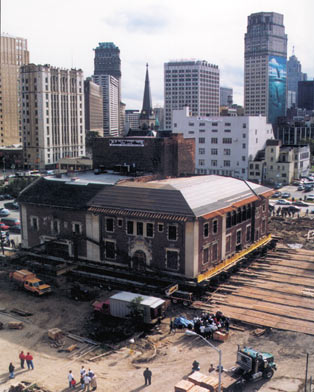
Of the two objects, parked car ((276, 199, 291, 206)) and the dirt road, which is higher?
parked car ((276, 199, 291, 206))

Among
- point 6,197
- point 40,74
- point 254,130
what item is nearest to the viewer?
point 6,197

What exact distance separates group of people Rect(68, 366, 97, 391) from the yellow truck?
20109 millimetres

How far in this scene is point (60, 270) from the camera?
2351 inches

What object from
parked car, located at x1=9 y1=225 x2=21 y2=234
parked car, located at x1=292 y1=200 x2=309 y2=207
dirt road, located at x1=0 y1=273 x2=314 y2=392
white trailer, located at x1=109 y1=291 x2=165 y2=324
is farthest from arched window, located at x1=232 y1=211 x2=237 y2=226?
parked car, located at x1=292 y1=200 x2=309 y2=207

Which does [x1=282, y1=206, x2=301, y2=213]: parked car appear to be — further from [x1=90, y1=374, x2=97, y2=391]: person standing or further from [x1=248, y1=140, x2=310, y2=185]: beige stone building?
[x1=90, y1=374, x2=97, y2=391]: person standing

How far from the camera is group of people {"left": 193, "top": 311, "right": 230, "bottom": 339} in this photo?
44.2 metres

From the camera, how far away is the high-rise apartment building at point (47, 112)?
579 feet

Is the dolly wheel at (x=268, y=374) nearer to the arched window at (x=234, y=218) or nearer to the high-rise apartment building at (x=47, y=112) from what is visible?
the arched window at (x=234, y=218)

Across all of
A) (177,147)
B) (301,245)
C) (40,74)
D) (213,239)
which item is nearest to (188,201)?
(213,239)

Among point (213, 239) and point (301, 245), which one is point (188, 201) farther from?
point (301, 245)

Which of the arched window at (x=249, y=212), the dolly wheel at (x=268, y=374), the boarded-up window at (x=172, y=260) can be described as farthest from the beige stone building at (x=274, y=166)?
the dolly wheel at (x=268, y=374)

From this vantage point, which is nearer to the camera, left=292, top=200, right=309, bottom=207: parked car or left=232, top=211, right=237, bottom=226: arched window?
left=232, top=211, right=237, bottom=226: arched window

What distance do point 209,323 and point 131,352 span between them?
7.91m

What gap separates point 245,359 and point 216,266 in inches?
874
